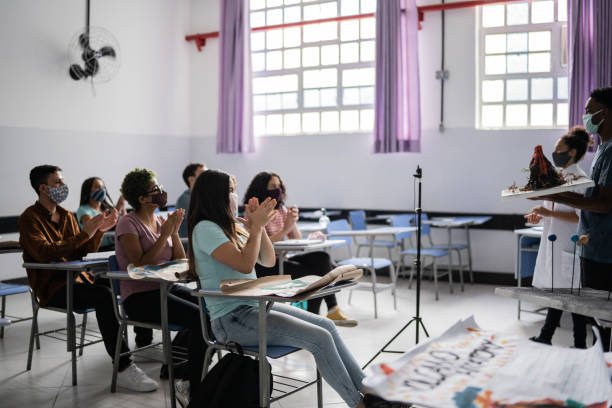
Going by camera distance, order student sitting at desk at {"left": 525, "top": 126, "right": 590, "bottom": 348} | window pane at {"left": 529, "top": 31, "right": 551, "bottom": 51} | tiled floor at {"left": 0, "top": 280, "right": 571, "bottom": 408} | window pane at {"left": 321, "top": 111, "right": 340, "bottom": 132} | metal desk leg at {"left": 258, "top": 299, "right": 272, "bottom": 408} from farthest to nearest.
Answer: window pane at {"left": 321, "top": 111, "right": 340, "bottom": 132}, window pane at {"left": 529, "top": 31, "right": 551, "bottom": 51}, student sitting at desk at {"left": 525, "top": 126, "right": 590, "bottom": 348}, tiled floor at {"left": 0, "top": 280, "right": 571, "bottom": 408}, metal desk leg at {"left": 258, "top": 299, "right": 272, "bottom": 408}

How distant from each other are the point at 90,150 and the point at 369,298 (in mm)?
Answer: 3689

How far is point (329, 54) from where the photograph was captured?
288 inches

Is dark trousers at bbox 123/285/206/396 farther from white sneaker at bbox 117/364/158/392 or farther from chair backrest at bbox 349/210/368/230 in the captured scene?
chair backrest at bbox 349/210/368/230

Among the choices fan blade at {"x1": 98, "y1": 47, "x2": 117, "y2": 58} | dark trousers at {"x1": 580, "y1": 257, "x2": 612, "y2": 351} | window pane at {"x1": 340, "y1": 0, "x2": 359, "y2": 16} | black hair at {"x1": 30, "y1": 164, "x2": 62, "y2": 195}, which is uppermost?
window pane at {"x1": 340, "y1": 0, "x2": 359, "y2": 16}

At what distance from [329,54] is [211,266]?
5.39m

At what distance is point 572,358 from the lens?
3.09ft

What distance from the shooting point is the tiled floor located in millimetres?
3041

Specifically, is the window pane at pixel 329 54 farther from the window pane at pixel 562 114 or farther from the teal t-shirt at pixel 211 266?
the teal t-shirt at pixel 211 266

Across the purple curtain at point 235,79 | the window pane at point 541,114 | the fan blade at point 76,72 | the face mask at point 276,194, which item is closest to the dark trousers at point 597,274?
the face mask at point 276,194

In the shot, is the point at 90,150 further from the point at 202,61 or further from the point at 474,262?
the point at 474,262

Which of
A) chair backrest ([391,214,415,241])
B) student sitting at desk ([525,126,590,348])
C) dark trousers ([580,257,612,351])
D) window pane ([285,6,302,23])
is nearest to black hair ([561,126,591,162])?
student sitting at desk ([525,126,590,348])

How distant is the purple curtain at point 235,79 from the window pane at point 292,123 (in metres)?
0.47

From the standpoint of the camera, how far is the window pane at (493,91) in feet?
21.3

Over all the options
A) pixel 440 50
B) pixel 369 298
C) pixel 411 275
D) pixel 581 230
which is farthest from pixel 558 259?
pixel 440 50
